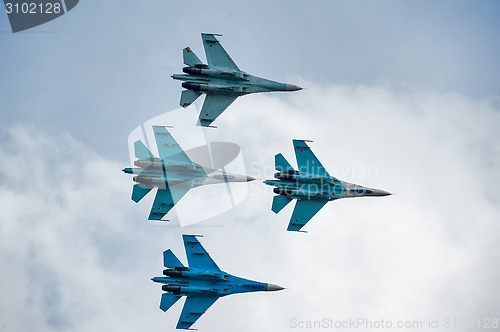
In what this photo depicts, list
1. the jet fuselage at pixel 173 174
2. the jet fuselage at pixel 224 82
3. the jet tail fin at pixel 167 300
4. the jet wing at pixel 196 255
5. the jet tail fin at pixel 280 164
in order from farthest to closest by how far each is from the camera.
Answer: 1. the jet wing at pixel 196 255
2. the jet fuselage at pixel 173 174
3. the jet fuselage at pixel 224 82
4. the jet tail fin at pixel 167 300
5. the jet tail fin at pixel 280 164

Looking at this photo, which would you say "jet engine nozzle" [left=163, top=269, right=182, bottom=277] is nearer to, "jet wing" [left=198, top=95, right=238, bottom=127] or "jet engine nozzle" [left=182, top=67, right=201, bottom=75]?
"jet wing" [left=198, top=95, right=238, bottom=127]

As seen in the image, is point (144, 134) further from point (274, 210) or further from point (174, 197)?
point (274, 210)

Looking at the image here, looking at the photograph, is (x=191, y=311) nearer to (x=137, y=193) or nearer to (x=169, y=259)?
(x=169, y=259)

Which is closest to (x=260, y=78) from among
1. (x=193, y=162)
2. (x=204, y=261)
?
(x=193, y=162)

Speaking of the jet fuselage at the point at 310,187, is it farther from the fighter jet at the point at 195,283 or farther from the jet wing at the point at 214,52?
the jet wing at the point at 214,52

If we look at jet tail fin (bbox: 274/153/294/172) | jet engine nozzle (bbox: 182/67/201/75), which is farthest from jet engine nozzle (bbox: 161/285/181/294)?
jet engine nozzle (bbox: 182/67/201/75)

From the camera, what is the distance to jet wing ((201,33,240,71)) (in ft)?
218

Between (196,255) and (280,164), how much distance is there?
30.5 ft

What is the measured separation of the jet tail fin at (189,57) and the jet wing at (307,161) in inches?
368

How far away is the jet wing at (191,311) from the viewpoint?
66.0 m

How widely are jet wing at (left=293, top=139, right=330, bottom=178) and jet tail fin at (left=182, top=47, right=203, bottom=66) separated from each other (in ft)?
30.6

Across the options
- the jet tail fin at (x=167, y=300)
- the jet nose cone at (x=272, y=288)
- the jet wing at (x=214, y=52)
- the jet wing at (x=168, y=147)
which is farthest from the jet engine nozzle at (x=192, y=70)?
the jet nose cone at (x=272, y=288)

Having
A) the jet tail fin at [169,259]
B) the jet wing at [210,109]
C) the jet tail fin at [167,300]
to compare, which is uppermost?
the jet wing at [210,109]

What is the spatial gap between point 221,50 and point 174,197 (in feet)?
37.9
